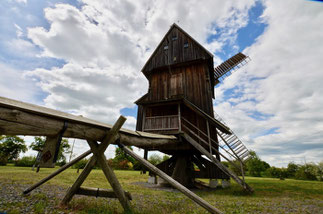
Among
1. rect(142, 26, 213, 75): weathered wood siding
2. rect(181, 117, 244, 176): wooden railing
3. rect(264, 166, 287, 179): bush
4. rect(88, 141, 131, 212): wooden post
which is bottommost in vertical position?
rect(264, 166, 287, 179): bush

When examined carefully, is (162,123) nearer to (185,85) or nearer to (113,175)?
(185,85)

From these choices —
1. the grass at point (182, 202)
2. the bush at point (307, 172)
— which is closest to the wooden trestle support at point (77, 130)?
the grass at point (182, 202)

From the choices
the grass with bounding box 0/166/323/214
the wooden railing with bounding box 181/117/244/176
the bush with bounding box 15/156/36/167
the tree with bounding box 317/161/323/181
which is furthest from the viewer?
the bush with bounding box 15/156/36/167

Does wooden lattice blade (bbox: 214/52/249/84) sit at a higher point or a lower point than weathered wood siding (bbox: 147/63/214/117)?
higher

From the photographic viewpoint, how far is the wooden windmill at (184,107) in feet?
33.2

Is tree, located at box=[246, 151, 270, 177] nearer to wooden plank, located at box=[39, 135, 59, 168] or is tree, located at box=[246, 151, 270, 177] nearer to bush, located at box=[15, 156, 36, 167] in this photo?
wooden plank, located at box=[39, 135, 59, 168]

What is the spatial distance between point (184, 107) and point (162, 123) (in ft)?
11.1

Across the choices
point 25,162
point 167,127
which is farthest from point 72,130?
point 25,162

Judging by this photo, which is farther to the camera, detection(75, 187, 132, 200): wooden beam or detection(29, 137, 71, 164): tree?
detection(29, 137, 71, 164): tree

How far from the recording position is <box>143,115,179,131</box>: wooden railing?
31.9 ft

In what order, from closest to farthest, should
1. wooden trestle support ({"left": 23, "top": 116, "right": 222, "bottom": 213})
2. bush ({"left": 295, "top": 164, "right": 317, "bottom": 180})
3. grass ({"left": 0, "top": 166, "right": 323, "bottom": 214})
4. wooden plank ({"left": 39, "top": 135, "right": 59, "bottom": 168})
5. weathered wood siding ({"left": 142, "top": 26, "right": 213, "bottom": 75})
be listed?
1. wooden plank ({"left": 39, "top": 135, "right": 59, "bottom": 168})
2. wooden trestle support ({"left": 23, "top": 116, "right": 222, "bottom": 213})
3. grass ({"left": 0, "top": 166, "right": 323, "bottom": 214})
4. weathered wood siding ({"left": 142, "top": 26, "right": 213, "bottom": 75})
5. bush ({"left": 295, "top": 164, "right": 317, "bottom": 180})

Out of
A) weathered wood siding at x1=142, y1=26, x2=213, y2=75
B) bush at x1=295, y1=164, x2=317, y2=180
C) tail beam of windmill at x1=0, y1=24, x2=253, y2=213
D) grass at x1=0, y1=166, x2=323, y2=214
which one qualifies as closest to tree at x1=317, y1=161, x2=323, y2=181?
bush at x1=295, y1=164, x2=317, y2=180

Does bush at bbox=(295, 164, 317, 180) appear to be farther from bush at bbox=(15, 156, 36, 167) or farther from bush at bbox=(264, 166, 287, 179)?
bush at bbox=(15, 156, 36, 167)

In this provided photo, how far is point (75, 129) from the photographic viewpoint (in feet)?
9.78
